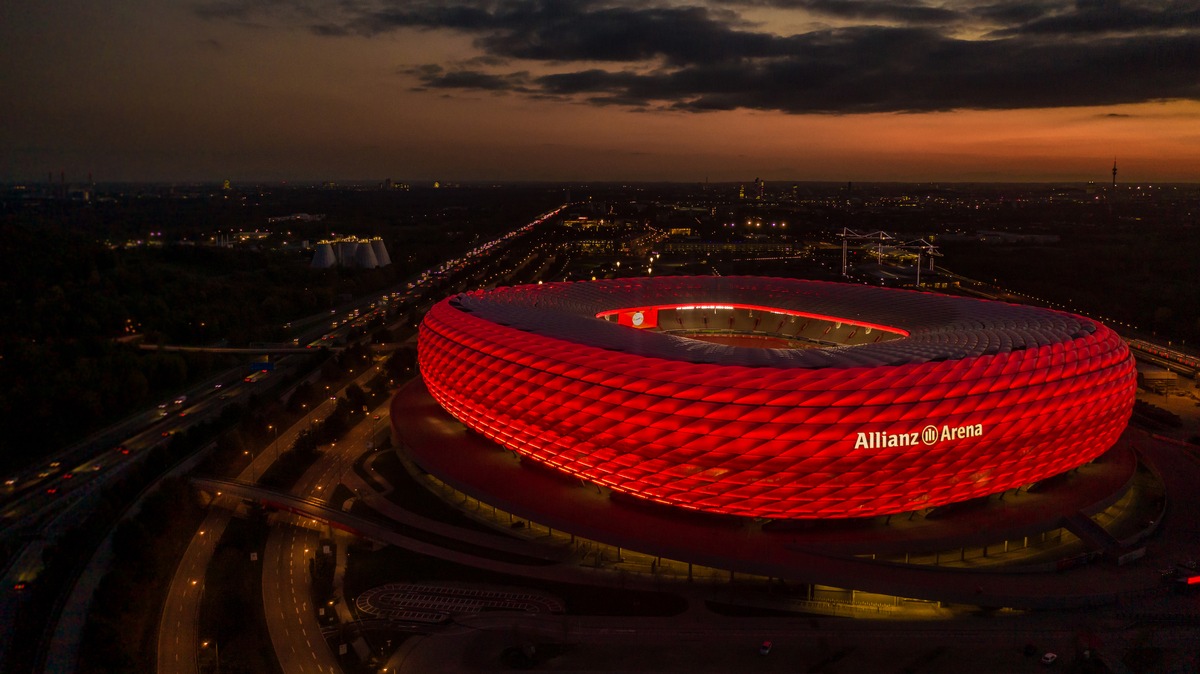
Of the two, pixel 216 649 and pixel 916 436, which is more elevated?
pixel 916 436

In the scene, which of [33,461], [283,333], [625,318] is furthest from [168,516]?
[283,333]

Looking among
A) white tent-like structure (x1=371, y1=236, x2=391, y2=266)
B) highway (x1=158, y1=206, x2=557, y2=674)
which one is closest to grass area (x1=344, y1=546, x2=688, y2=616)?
highway (x1=158, y1=206, x2=557, y2=674)

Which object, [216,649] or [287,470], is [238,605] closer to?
[216,649]

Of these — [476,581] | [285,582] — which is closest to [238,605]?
[285,582]

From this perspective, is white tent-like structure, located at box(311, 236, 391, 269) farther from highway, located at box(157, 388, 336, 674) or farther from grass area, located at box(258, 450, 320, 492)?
highway, located at box(157, 388, 336, 674)

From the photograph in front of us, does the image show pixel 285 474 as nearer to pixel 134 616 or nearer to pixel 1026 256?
pixel 134 616

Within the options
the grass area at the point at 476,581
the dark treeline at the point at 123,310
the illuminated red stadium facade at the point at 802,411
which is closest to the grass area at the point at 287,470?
the grass area at the point at 476,581
